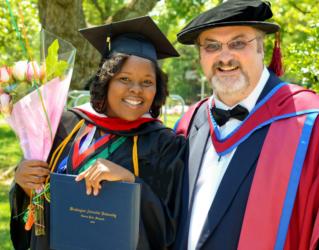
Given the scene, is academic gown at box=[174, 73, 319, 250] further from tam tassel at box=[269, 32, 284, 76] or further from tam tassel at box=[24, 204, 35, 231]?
tam tassel at box=[24, 204, 35, 231]

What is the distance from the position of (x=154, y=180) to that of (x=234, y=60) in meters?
0.81

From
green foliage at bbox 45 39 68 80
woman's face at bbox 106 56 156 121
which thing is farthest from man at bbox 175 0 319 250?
green foliage at bbox 45 39 68 80

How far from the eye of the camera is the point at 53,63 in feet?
8.07

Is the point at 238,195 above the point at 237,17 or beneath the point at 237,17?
beneath

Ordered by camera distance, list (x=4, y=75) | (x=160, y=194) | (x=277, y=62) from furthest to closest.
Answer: (x=277, y=62)
(x=160, y=194)
(x=4, y=75)

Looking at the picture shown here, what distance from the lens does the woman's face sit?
262 centimetres

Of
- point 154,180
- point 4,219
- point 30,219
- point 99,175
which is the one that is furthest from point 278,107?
point 4,219

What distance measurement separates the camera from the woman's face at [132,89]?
2.62m

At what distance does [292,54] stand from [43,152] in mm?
3284

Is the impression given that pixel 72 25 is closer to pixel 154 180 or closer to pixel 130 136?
pixel 130 136

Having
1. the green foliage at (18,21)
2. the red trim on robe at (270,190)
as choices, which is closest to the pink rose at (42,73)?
the red trim on robe at (270,190)

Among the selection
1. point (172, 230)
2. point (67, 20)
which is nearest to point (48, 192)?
point (172, 230)

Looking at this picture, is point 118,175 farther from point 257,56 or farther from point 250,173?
point 257,56

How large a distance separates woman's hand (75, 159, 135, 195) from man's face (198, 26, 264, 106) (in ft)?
2.45
